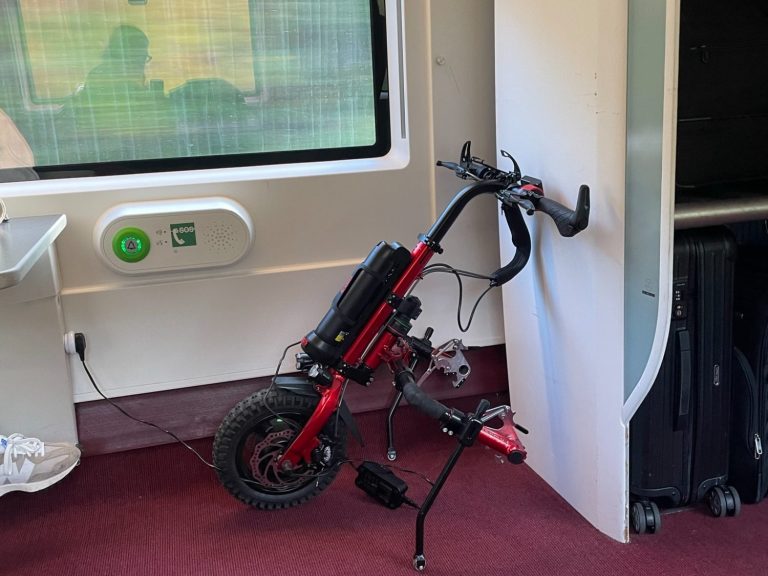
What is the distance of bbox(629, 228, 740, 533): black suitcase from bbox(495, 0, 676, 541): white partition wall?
14 centimetres

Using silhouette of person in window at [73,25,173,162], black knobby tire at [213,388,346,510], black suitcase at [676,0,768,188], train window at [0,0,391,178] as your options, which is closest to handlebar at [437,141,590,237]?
train window at [0,0,391,178]

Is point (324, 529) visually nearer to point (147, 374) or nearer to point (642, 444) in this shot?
point (147, 374)

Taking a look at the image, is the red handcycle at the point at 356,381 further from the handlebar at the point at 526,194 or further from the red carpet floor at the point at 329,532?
the red carpet floor at the point at 329,532

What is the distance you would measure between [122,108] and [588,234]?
1295 millimetres

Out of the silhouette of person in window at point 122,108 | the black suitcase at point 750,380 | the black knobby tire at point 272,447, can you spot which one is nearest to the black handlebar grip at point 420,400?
the black knobby tire at point 272,447

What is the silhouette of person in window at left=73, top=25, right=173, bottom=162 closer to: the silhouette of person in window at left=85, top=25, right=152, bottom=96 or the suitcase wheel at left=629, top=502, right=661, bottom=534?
the silhouette of person in window at left=85, top=25, right=152, bottom=96

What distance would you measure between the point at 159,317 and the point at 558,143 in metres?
1.18

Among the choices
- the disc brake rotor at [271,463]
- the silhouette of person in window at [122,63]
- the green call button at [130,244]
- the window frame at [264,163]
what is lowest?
the disc brake rotor at [271,463]

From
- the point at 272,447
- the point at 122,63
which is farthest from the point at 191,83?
the point at 272,447

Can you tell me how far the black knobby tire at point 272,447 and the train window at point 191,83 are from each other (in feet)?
2.41

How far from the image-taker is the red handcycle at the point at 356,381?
1.76m

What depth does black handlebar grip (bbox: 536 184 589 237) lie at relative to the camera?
1619 millimetres

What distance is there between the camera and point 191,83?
2.12m

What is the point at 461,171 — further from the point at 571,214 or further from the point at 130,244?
the point at 130,244
